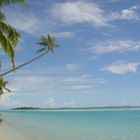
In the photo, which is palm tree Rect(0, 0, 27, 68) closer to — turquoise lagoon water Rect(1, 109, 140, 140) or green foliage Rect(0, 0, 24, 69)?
green foliage Rect(0, 0, 24, 69)

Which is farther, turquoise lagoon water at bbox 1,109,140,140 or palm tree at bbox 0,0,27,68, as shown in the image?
turquoise lagoon water at bbox 1,109,140,140

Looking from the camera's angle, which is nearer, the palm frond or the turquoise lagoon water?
the palm frond

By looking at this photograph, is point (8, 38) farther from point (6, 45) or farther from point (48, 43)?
point (48, 43)

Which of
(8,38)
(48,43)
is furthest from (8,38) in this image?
(48,43)

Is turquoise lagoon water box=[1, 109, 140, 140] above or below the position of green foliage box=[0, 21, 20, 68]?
below

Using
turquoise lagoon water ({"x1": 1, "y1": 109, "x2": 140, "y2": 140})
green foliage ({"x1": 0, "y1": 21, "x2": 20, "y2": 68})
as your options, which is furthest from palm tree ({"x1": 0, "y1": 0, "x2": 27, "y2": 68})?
turquoise lagoon water ({"x1": 1, "y1": 109, "x2": 140, "y2": 140})

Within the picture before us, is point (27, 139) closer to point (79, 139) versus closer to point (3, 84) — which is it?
point (79, 139)

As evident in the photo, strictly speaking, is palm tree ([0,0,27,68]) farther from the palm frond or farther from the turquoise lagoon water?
the turquoise lagoon water

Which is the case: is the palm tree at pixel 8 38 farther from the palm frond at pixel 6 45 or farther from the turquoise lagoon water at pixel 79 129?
the turquoise lagoon water at pixel 79 129

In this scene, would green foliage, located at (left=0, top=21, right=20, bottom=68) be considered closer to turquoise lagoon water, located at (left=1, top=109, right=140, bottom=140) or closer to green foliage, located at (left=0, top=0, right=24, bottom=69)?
green foliage, located at (left=0, top=0, right=24, bottom=69)

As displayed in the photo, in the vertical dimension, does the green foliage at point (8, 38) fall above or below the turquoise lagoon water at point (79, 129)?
above

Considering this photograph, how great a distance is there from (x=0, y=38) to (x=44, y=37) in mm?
20001

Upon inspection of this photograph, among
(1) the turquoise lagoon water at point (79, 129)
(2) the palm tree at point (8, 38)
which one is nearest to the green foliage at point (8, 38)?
(2) the palm tree at point (8, 38)

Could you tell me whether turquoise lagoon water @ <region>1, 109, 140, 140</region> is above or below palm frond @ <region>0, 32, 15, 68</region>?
below
